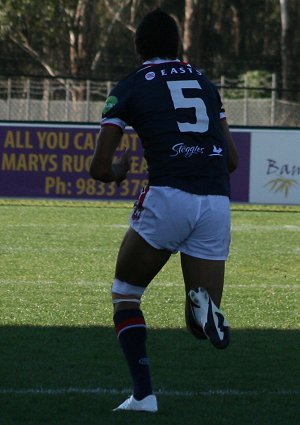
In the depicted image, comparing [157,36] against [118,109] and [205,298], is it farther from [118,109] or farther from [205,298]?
[205,298]

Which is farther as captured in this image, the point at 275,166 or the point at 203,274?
the point at 275,166

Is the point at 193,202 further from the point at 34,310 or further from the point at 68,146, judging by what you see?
the point at 68,146

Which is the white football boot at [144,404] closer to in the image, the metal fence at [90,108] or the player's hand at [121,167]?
the player's hand at [121,167]

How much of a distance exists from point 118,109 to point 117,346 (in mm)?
2662

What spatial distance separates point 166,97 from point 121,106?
0.22 meters

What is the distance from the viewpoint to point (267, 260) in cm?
1332

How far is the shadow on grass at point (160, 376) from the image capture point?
595 centimetres

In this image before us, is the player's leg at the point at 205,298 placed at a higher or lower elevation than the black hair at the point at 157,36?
lower

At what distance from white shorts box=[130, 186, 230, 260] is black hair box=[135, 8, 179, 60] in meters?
0.64

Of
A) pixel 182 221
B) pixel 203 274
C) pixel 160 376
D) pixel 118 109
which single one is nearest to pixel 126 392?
pixel 160 376

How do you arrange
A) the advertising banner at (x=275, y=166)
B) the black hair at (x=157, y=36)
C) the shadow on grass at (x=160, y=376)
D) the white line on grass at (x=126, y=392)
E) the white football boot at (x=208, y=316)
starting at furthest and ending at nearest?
the advertising banner at (x=275, y=166), the white line on grass at (x=126, y=392), the shadow on grass at (x=160, y=376), the black hair at (x=157, y=36), the white football boot at (x=208, y=316)

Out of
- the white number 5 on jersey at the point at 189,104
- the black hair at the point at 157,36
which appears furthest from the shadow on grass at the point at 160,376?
the black hair at the point at 157,36

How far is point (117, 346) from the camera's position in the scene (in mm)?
7945

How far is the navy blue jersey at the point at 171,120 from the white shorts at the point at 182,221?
0.17 ft
